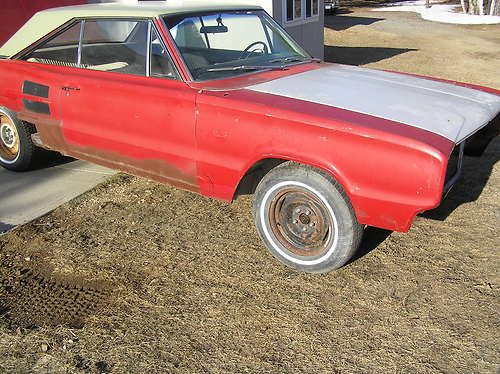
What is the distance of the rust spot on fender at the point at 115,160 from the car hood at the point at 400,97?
2.60 ft

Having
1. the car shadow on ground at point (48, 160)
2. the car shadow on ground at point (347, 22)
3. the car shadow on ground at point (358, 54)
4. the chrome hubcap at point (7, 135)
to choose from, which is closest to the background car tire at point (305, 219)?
the car shadow on ground at point (48, 160)

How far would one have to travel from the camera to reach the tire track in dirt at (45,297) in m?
2.93

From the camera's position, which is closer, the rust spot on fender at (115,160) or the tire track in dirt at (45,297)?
the tire track in dirt at (45,297)

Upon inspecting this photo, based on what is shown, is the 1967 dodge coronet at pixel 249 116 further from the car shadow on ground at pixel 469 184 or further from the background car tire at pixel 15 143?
the car shadow on ground at pixel 469 184

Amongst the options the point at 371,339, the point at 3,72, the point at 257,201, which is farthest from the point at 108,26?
the point at 371,339

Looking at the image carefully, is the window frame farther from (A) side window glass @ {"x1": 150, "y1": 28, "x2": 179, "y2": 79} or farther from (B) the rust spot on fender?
(B) the rust spot on fender

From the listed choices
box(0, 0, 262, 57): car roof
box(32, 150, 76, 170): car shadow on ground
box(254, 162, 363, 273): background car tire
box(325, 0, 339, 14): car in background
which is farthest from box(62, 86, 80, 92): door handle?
box(325, 0, 339, 14): car in background

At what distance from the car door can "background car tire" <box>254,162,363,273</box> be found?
590mm

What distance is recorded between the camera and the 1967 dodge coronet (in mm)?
2920

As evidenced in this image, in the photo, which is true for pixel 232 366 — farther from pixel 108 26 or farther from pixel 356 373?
pixel 108 26

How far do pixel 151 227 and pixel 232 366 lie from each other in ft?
5.54

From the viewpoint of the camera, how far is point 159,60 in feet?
12.3

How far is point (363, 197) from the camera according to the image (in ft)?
9.65

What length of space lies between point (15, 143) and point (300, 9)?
7960 mm
